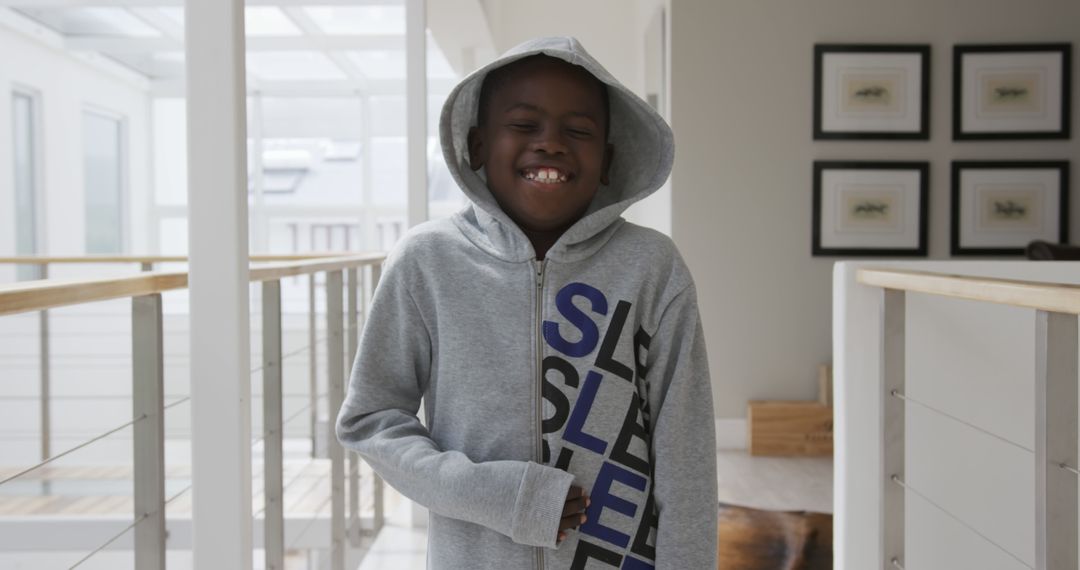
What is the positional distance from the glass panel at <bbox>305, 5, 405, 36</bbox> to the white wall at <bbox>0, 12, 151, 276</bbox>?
194 centimetres

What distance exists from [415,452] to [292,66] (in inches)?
328

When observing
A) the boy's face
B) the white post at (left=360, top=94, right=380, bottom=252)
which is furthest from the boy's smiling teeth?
the white post at (left=360, top=94, right=380, bottom=252)

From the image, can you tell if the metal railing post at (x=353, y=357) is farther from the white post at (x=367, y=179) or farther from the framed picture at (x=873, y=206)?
the white post at (x=367, y=179)

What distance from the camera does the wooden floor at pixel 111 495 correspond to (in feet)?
15.0

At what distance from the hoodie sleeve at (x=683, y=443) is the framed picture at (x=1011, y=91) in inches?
146

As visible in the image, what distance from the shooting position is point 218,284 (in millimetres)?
1178

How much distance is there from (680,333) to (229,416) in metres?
0.61

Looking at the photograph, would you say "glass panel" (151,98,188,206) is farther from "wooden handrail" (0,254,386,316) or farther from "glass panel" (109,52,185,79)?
"wooden handrail" (0,254,386,316)

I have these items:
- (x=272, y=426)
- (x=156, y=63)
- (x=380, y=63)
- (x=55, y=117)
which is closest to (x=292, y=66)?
(x=380, y=63)

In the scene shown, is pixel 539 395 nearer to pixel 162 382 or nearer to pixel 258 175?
pixel 162 382

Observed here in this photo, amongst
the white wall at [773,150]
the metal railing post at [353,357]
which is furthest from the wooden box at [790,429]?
the metal railing post at [353,357]

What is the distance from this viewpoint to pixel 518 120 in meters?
1.01

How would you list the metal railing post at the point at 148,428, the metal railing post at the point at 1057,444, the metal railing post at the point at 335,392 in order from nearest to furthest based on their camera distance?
the metal railing post at the point at 1057,444 → the metal railing post at the point at 148,428 → the metal railing post at the point at 335,392

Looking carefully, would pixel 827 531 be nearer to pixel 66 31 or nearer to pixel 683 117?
pixel 683 117
